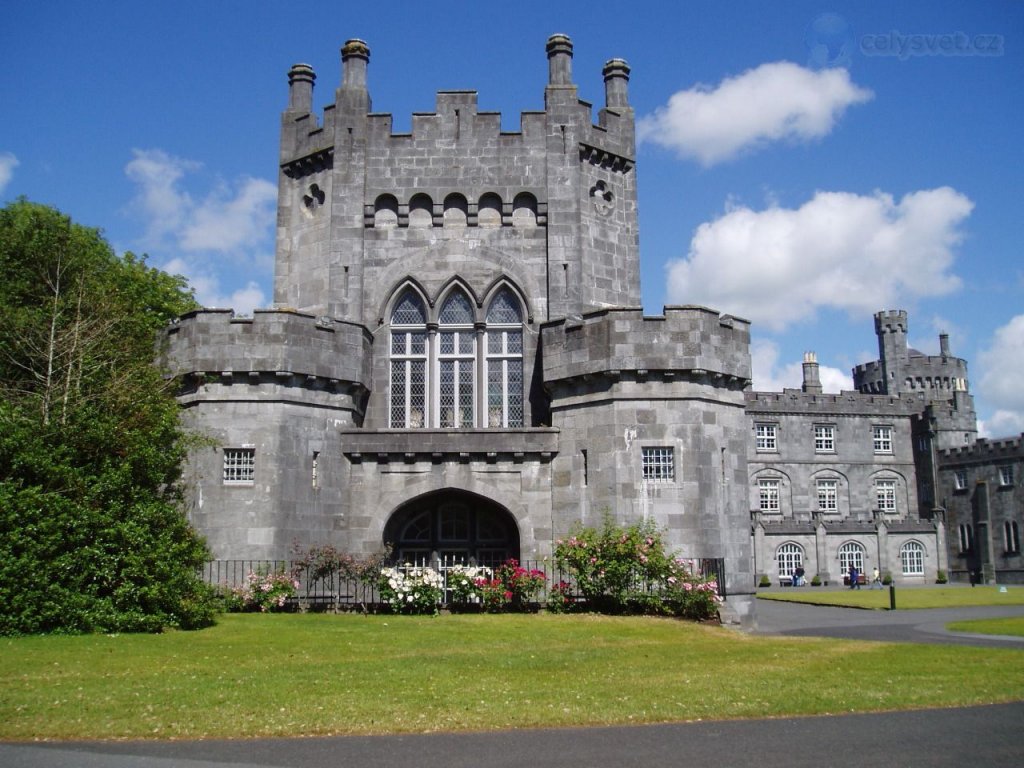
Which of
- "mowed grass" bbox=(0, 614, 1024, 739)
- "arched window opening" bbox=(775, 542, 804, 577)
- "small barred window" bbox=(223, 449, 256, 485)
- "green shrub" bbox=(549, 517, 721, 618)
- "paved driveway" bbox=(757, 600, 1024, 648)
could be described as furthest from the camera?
"arched window opening" bbox=(775, 542, 804, 577)

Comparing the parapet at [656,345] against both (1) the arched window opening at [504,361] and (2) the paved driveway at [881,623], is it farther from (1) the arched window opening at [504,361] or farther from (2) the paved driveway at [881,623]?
(2) the paved driveway at [881,623]

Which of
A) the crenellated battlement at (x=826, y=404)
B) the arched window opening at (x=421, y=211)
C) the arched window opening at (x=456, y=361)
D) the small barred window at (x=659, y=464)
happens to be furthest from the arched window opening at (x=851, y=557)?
the arched window opening at (x=421, y=211)

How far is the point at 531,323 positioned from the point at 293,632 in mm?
11967

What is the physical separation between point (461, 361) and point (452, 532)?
484 centimetres

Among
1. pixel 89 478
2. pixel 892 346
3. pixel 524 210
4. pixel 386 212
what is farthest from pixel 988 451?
pixel 89 478

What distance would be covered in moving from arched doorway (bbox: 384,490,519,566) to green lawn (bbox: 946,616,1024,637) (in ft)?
37.5

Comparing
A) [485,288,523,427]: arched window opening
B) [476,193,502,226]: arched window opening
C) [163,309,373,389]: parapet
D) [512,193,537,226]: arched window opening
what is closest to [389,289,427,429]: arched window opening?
[485,288,523,427]: arched window opening

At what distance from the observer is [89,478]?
1848cm

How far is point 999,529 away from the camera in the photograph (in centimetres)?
6469

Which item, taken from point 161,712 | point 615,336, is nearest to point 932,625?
point 615,336

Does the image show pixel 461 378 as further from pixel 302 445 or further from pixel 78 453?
pixel 78 453

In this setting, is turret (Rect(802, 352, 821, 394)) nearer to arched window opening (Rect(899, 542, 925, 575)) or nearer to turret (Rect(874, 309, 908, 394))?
arched window opening (Rect(899, 542, 925, 575))

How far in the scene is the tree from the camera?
17219mm

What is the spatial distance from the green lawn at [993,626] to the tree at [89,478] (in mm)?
17377
